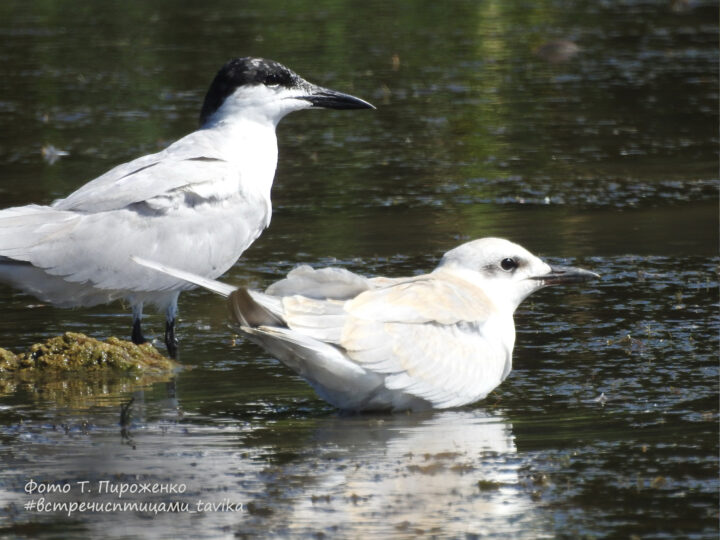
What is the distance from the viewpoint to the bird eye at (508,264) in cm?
676

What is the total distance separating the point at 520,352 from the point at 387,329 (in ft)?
4.12

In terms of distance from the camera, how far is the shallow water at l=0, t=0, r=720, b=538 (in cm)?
523

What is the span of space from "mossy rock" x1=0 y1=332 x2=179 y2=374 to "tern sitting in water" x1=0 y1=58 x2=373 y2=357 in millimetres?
251

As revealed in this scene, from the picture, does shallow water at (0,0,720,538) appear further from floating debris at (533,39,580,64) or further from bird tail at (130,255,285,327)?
bird tail at (130,255,285,327)

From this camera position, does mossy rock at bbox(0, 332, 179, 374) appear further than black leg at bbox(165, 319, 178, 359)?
No

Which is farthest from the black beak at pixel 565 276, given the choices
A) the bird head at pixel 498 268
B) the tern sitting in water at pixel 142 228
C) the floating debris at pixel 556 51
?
the floating debris at pixel 556 51

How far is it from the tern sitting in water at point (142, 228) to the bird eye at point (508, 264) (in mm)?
1524

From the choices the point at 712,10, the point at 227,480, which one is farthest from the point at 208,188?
the point at 712,10

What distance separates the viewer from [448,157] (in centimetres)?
1269

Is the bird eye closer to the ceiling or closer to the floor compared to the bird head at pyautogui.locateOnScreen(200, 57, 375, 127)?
closer to the floor

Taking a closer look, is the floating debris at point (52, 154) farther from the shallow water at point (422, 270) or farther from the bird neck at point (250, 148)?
the bird neck at point (250, 148)

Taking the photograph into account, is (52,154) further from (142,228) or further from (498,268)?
(498,268)

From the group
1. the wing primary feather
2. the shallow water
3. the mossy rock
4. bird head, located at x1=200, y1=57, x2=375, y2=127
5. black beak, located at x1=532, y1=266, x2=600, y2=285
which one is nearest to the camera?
the shallow water

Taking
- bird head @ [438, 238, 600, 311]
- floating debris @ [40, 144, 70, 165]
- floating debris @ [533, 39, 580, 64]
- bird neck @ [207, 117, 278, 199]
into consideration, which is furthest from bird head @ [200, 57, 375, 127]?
floating debris @ [533, 39, 580, 64]
